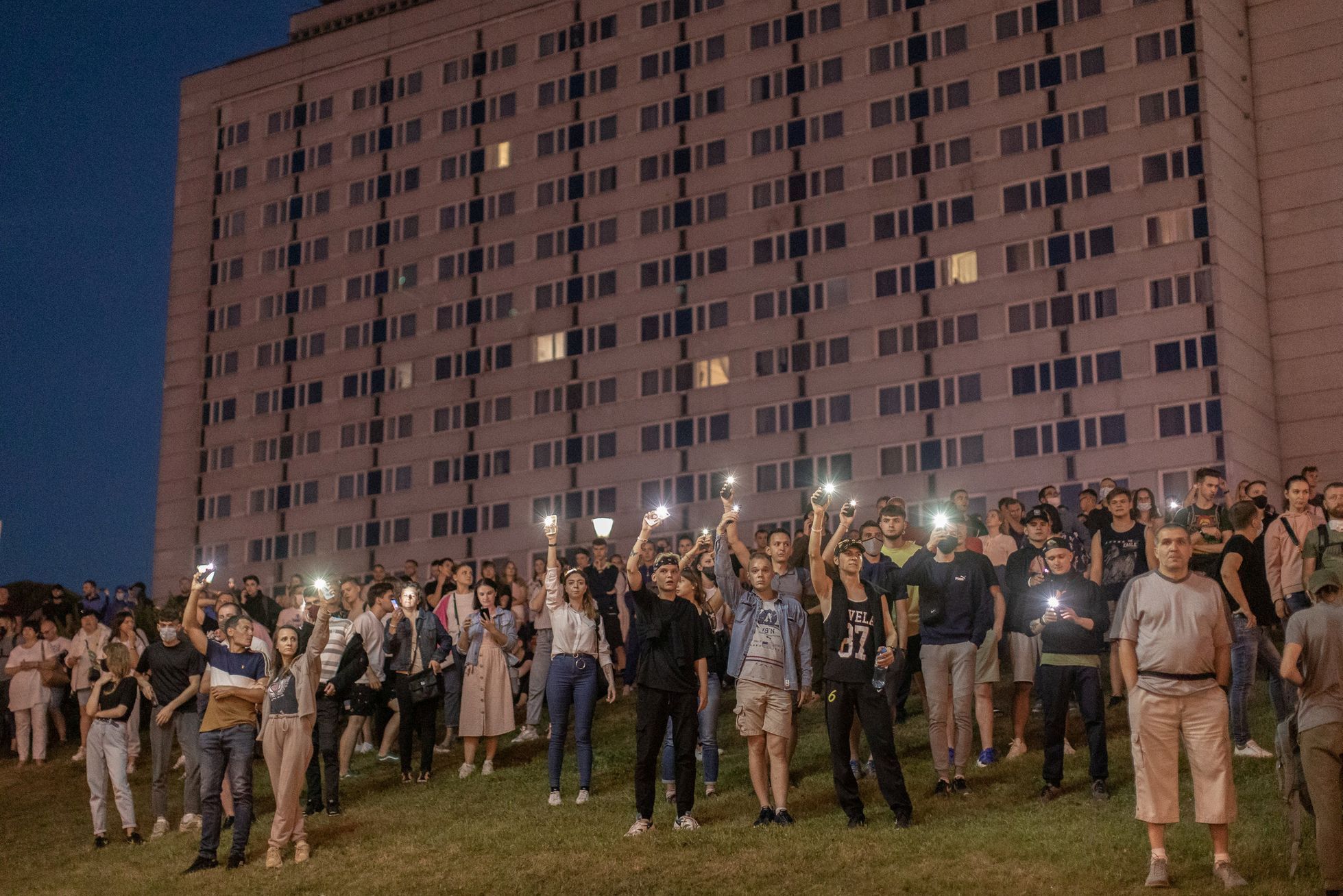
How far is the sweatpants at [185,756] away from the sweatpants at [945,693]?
8314 mm

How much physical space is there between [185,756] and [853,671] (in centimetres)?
843

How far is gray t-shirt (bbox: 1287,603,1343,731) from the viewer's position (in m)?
11.9

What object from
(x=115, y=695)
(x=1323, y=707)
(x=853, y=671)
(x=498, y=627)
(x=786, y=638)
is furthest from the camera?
(x=498, y=627)

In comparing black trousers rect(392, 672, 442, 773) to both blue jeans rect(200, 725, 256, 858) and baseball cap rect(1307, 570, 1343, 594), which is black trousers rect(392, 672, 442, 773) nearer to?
blue jeans rect(200, 725, 256, 858)

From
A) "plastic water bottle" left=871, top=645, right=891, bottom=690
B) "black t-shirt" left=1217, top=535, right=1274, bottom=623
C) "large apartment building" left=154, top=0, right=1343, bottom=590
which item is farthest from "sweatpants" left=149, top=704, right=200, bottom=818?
"large apartment building" left=154, top=0, right=1343, bottom=590

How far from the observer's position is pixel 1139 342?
5353 centimetres

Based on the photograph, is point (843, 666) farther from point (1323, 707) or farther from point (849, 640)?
point (1323, 707)

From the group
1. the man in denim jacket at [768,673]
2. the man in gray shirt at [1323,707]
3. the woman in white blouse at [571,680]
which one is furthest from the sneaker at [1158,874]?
the woman in white blouse at [571,680]

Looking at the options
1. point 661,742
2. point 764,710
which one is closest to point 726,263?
point 661,742

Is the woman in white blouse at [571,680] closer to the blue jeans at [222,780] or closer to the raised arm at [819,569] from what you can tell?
the blue jeans at [222,780]

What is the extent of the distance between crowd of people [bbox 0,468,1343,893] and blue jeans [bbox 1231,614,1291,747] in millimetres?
28

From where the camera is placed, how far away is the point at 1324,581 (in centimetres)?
1220

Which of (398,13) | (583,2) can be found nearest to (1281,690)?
(583,2)

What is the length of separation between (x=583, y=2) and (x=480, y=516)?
21757 millimetres
